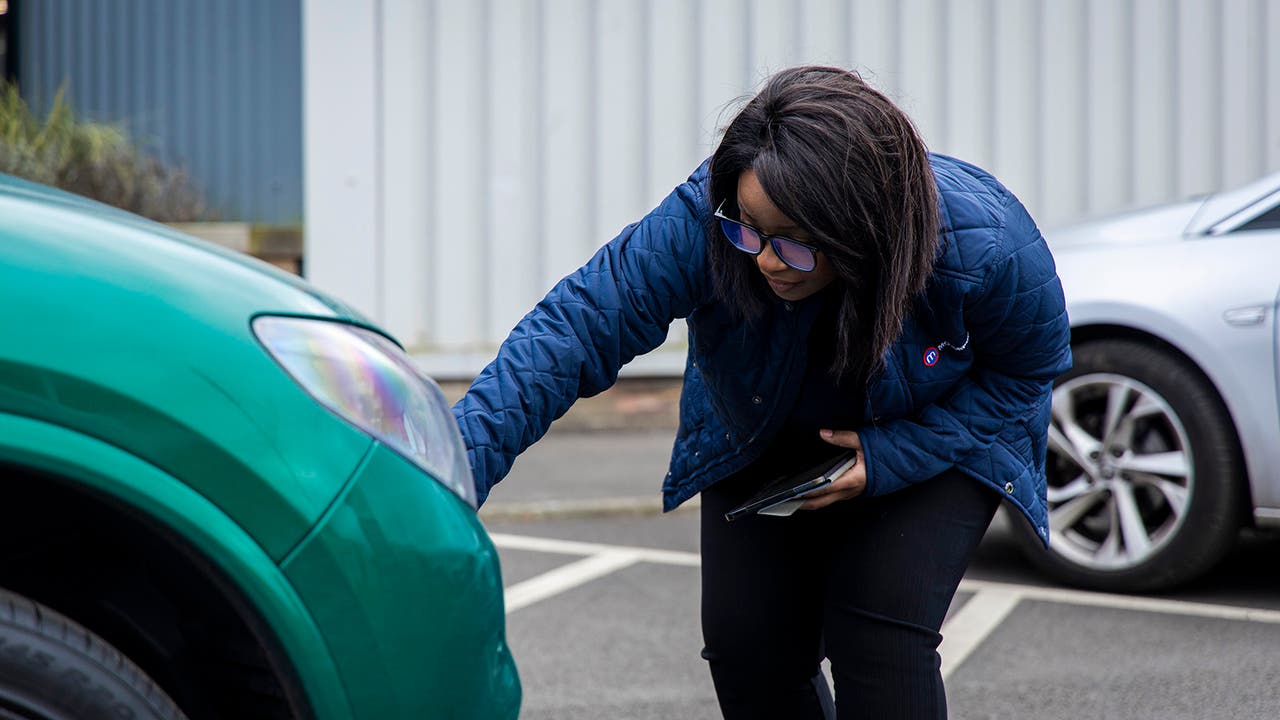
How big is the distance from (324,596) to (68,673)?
27cm

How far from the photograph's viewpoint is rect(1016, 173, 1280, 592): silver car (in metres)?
4.16

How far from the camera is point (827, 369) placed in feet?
7.39

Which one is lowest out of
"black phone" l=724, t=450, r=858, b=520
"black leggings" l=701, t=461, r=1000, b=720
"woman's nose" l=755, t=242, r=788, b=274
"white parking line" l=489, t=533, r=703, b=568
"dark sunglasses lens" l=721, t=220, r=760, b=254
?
"white parking line" l=489, t=533, r=703, b=568

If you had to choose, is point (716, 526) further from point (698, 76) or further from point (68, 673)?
point (698, 76)

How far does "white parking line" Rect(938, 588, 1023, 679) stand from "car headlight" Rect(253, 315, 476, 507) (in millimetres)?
2253

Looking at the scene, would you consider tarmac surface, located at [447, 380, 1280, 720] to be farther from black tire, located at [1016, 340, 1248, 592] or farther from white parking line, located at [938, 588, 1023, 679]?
black tire, located at [1016, 340, 1248, 592]

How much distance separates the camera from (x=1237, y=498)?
13.8 ft

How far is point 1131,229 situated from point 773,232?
2932 mm

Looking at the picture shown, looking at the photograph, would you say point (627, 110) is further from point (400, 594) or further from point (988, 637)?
point (400, 594)

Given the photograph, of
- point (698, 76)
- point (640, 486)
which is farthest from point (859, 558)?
point (698, 76)

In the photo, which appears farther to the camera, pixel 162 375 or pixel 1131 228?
pixel 1131 228

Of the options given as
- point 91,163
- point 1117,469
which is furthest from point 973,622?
point 91,163

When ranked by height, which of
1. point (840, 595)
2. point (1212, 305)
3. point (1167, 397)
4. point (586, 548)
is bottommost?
point (586, 548)

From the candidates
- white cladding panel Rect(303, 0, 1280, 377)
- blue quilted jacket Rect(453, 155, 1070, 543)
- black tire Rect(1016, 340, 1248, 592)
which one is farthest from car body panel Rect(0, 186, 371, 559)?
white cladding panel Rect(303, 0, 1280, 377)
